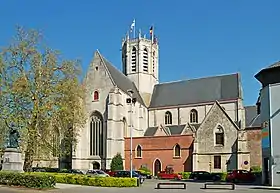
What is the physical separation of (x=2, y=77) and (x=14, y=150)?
30.2 ft

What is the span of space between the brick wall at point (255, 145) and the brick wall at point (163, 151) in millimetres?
8003

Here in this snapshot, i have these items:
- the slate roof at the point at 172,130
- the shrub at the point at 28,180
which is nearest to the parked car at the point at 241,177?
the slate roof at the point at 172,130

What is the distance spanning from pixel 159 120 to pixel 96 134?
42.6 ft

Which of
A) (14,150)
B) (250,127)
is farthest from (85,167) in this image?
(14,150)

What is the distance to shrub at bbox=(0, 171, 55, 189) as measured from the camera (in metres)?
26.2

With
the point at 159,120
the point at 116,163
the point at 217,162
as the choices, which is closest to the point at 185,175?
the point at 217,162

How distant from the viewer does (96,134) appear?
210ft

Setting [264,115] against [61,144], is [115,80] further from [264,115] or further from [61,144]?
[264,115]

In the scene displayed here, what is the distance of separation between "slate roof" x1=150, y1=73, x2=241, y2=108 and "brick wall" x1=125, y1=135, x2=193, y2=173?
12.6 m

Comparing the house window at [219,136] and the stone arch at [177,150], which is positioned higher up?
the house window at [219,136]

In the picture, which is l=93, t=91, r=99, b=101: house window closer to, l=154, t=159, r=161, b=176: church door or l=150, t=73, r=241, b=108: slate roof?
l=150, t=73, r=241, b=108: slate roof

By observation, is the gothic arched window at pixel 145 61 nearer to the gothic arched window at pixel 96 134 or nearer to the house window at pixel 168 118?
the house window at pixel 168 118

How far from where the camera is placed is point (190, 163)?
56156 mm

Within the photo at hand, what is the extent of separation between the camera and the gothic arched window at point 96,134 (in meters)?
63.5
